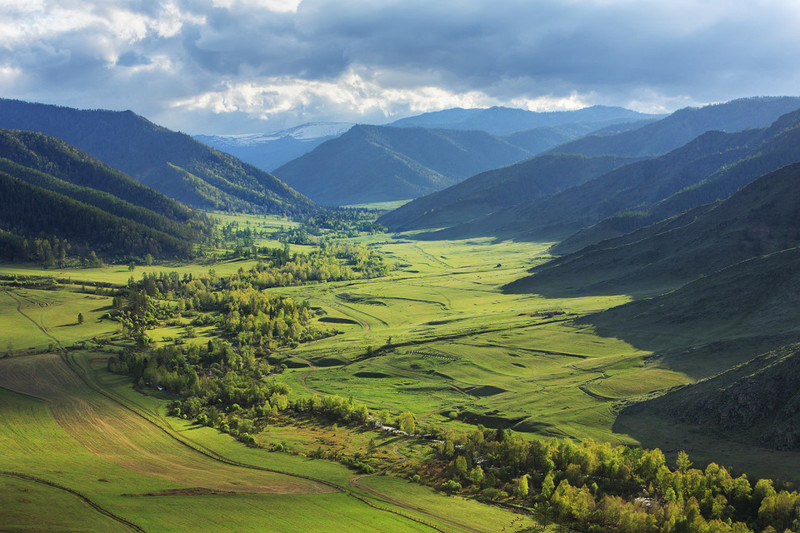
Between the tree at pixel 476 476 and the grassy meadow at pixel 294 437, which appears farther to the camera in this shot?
the tree at pixel 476 476

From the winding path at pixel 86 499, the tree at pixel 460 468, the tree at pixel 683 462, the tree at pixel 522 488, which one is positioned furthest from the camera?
the tree at pixel 460 468

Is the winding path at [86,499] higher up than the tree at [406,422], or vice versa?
the winding path at [86,499]

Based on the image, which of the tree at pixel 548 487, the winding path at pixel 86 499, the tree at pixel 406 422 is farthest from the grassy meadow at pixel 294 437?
the tree at pixel 548 487

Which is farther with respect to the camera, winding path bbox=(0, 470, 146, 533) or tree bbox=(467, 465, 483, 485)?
tree bbox=(467, 465, 483, 485)

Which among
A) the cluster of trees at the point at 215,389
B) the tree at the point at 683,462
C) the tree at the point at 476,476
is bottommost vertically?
the tree at the point at 476,476

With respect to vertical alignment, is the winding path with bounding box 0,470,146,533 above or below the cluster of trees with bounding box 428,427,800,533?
above

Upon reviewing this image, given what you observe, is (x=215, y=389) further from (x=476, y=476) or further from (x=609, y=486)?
(x=609, y=486)

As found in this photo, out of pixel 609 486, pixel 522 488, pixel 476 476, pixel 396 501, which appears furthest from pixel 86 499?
pixel 609 486

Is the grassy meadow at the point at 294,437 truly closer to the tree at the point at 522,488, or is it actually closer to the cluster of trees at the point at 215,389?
the cluster of trees at the point at 215,389

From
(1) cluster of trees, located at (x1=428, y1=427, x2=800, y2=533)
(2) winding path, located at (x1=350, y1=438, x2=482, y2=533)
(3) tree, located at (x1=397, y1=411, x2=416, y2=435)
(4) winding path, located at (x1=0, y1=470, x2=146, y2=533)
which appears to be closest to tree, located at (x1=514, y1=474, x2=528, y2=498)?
(1) cluster of trees, located at (x1=428, y1=427, x2=800, y2=533)

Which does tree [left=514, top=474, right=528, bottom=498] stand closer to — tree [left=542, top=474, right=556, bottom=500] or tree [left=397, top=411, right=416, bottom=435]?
tree [left=542, top=474, right=556, bottom=500]
